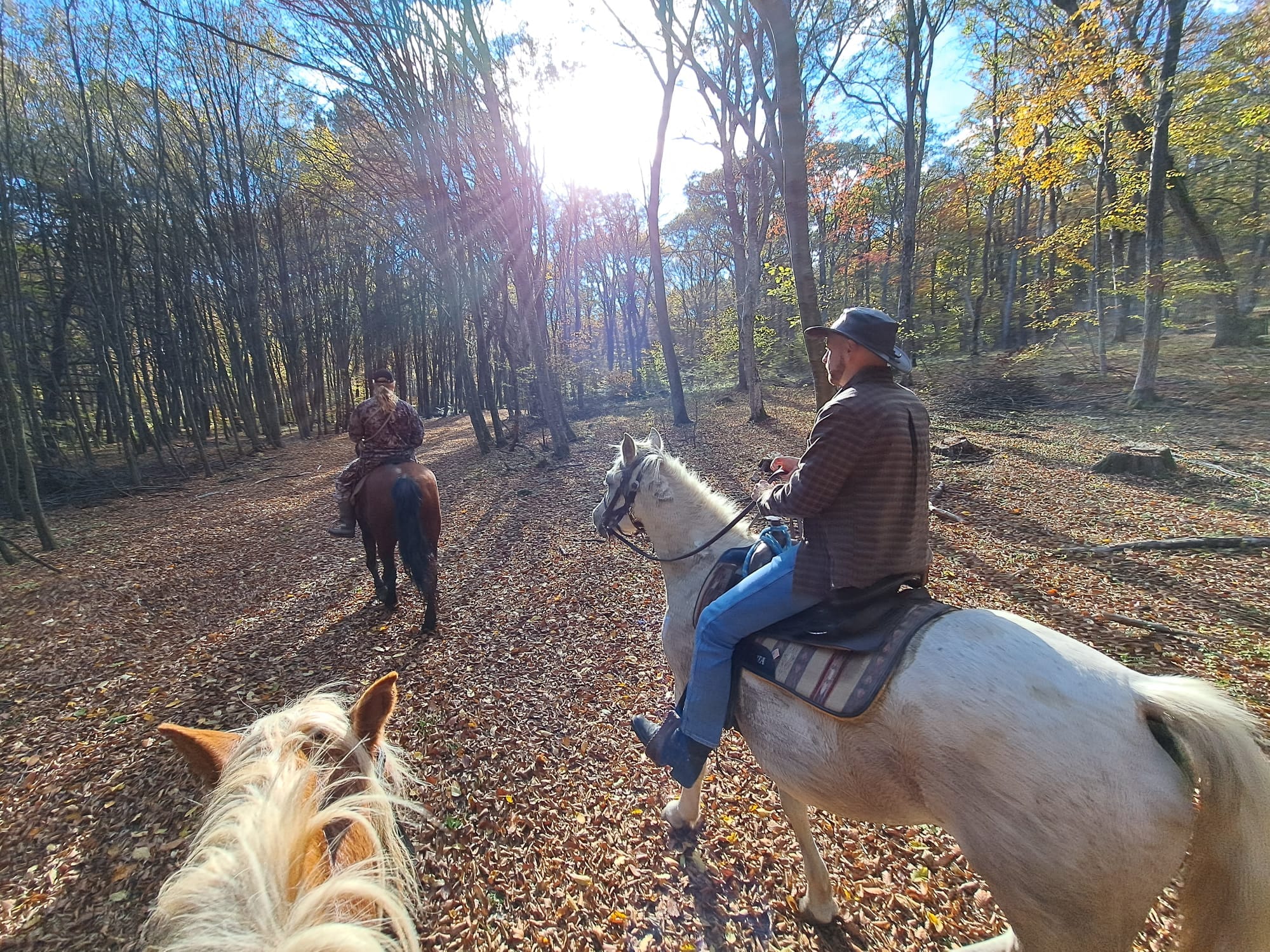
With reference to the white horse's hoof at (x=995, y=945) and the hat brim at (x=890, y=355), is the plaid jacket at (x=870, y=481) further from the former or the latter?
the white horse's hoof at (x=995, y=945)

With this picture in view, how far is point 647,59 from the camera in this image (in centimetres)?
1304

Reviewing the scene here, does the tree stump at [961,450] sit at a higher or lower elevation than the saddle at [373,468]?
lower

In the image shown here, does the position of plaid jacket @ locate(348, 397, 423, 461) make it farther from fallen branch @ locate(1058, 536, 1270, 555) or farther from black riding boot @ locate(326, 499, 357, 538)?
fallen branch @ locate(1058, 536, 1270, 555)

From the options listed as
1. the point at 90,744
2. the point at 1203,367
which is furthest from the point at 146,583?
the point at 1203,367

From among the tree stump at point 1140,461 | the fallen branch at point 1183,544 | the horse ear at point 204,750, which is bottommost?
the fallen branch at point 1183,544

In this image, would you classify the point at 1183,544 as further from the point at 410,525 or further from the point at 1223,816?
the point at 410,525

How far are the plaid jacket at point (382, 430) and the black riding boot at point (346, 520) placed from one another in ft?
2.07

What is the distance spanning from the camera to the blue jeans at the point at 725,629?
2.28 metres

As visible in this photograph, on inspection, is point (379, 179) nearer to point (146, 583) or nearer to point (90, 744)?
point (146, 583)

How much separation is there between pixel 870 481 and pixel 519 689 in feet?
12.4

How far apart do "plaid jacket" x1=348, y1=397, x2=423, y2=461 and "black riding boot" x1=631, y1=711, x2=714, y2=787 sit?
4.37 m

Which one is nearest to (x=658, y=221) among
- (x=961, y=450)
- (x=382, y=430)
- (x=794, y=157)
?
(x=794, y=157)

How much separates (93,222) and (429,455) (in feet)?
32.7

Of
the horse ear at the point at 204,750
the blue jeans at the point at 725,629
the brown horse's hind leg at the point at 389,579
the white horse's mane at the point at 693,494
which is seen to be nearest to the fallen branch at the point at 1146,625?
the white horse's mane at the point at 693,494
